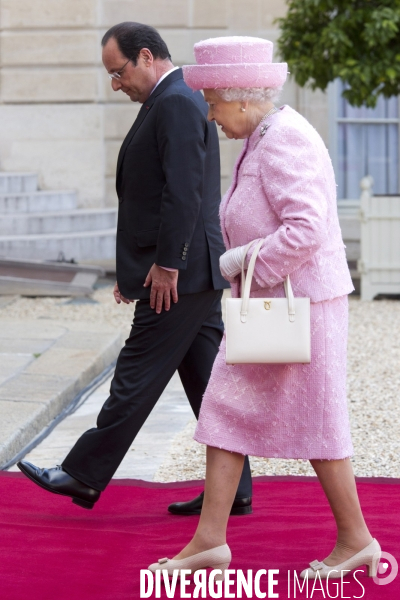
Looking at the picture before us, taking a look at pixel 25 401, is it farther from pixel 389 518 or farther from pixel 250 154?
pixel 250 154

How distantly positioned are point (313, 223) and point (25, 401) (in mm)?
3125

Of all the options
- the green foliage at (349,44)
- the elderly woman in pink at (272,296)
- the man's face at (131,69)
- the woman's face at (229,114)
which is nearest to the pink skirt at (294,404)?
the elderly woman in pink at (272,296)

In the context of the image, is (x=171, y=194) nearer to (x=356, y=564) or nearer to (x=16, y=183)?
(x=356, y=564)

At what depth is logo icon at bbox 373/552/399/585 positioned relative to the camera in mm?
A: 3064

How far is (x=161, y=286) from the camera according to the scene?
3.60 metres

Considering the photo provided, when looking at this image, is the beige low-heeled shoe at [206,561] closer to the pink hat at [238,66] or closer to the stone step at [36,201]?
the pink hat at [238,66]

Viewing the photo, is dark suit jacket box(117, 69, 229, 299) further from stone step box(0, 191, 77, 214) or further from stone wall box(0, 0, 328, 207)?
stone wall box(0, 0, 328, 207)

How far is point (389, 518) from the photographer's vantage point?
3707 mm

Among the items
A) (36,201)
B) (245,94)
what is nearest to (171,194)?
(245,94)

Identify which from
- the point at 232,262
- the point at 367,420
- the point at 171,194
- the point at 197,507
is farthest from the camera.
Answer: the point at 367,420

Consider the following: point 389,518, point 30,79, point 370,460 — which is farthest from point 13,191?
point 389,518

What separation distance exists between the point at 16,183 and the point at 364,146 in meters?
Answer: 4.47

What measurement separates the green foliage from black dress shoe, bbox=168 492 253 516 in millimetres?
6393

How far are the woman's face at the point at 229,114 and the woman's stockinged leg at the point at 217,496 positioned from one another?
2.91 feet
